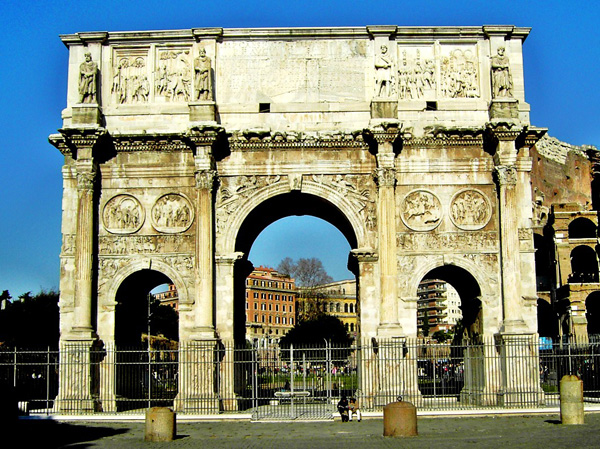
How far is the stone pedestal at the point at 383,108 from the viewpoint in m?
21.8

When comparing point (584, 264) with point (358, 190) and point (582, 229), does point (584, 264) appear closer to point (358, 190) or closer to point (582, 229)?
point (582, 229)

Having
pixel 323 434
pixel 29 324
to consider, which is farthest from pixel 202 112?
pixel 29 324

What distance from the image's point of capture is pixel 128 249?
72.6 feet

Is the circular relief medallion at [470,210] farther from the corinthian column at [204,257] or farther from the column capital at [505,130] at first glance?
the corinthian column at [204,257]

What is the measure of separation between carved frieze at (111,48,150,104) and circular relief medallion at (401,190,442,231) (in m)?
7.74

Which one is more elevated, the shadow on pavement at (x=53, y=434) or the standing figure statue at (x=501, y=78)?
the standing figure statue at (x=501, y=78)

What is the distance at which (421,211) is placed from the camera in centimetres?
2212

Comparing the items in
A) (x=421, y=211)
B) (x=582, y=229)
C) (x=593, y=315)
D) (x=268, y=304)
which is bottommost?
(x=593, y=315)

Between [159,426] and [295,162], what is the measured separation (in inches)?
365

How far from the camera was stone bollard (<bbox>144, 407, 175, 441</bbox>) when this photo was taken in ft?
49.8

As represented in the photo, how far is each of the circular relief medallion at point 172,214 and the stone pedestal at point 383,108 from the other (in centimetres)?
556

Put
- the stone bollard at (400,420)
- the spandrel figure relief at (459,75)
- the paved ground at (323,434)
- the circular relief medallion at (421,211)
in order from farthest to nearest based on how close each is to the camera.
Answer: the spandrel figure relief at (459,75)
the circular relief medallion at (421,211)
the stone bollard at (400,420)
the paved ground at (323,434)

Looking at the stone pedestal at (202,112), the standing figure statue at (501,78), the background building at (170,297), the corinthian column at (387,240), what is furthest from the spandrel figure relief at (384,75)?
the background building at (170,297)

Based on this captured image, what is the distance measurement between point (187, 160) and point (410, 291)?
694 centimetres
